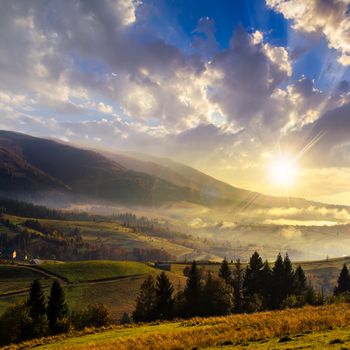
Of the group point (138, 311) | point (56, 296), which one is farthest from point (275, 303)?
point (56, 296)

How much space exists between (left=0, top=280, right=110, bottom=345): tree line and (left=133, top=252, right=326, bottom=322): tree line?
565 inches

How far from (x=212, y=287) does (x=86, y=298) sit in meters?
105

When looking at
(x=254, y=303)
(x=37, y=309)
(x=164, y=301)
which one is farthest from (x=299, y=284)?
(x=37, y=309)

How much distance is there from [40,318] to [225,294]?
1702 inches

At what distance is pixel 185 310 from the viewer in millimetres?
97875

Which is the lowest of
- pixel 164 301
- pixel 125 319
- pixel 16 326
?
pixel 125 319

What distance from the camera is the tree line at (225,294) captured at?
9738 centimetres

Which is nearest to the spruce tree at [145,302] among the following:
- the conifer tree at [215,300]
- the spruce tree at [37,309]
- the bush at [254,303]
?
the conifer tree at [215,300]

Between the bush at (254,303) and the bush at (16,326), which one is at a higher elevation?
the bush at (254,303)

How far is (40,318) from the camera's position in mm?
83062

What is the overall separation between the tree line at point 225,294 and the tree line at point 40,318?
14.3m

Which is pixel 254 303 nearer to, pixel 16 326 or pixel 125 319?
pixel 16 326

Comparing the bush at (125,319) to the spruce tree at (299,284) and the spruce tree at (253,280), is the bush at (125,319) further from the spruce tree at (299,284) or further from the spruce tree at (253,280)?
the spruce tree at (299,284)

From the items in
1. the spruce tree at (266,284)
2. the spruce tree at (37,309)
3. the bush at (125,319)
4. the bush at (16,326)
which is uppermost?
the spruce tree at (266,284)
